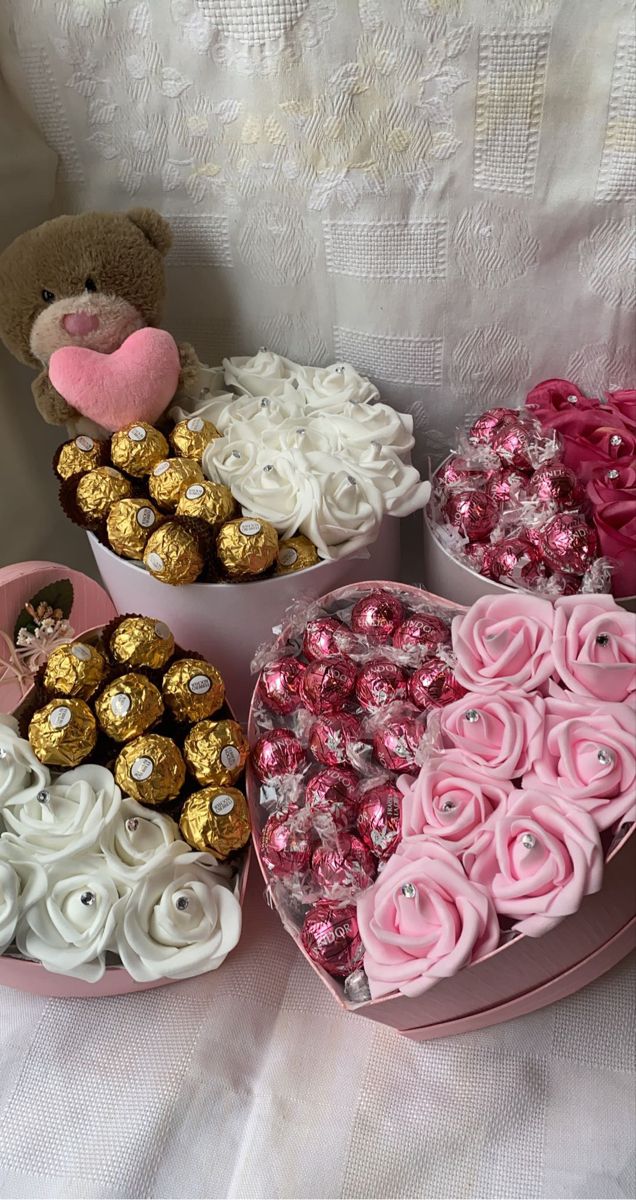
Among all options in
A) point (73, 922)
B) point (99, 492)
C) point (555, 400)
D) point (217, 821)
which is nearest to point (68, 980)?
point (73, 922)

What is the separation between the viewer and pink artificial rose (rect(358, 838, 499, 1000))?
1.76ft

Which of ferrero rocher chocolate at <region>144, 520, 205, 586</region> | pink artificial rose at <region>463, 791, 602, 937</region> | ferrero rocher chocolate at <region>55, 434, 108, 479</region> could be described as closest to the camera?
pink artificial rose at <region>463, 791, 602, 937</region>

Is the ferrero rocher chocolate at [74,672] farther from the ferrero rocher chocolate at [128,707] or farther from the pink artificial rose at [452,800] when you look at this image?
the pink artificial rose at [452,800]

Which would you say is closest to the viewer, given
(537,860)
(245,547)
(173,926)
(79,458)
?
(537,860)

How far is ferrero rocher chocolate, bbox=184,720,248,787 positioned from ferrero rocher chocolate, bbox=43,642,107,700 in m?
0.10

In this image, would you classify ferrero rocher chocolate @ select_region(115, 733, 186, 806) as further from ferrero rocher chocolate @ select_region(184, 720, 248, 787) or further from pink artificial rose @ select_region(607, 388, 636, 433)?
pink artificial rose @ select_region(607, 388, 636, 433)

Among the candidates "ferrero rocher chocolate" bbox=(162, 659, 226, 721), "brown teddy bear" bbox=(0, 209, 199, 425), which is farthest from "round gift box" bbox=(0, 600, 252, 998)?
"brown teddy bear" bbox=(0, 209, 199, 425)

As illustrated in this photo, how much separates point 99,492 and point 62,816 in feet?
0.99

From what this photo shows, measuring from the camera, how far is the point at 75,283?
840 millimetres

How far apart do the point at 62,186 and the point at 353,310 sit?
1.16ft

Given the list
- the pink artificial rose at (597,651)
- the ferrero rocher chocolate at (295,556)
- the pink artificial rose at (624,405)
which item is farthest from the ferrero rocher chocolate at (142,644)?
the pink artificial rose at (624,405)

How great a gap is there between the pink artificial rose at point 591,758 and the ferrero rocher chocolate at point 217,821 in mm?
228

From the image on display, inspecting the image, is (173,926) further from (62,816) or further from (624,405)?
(624,405)

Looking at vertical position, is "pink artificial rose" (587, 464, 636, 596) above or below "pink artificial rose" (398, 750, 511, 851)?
above
